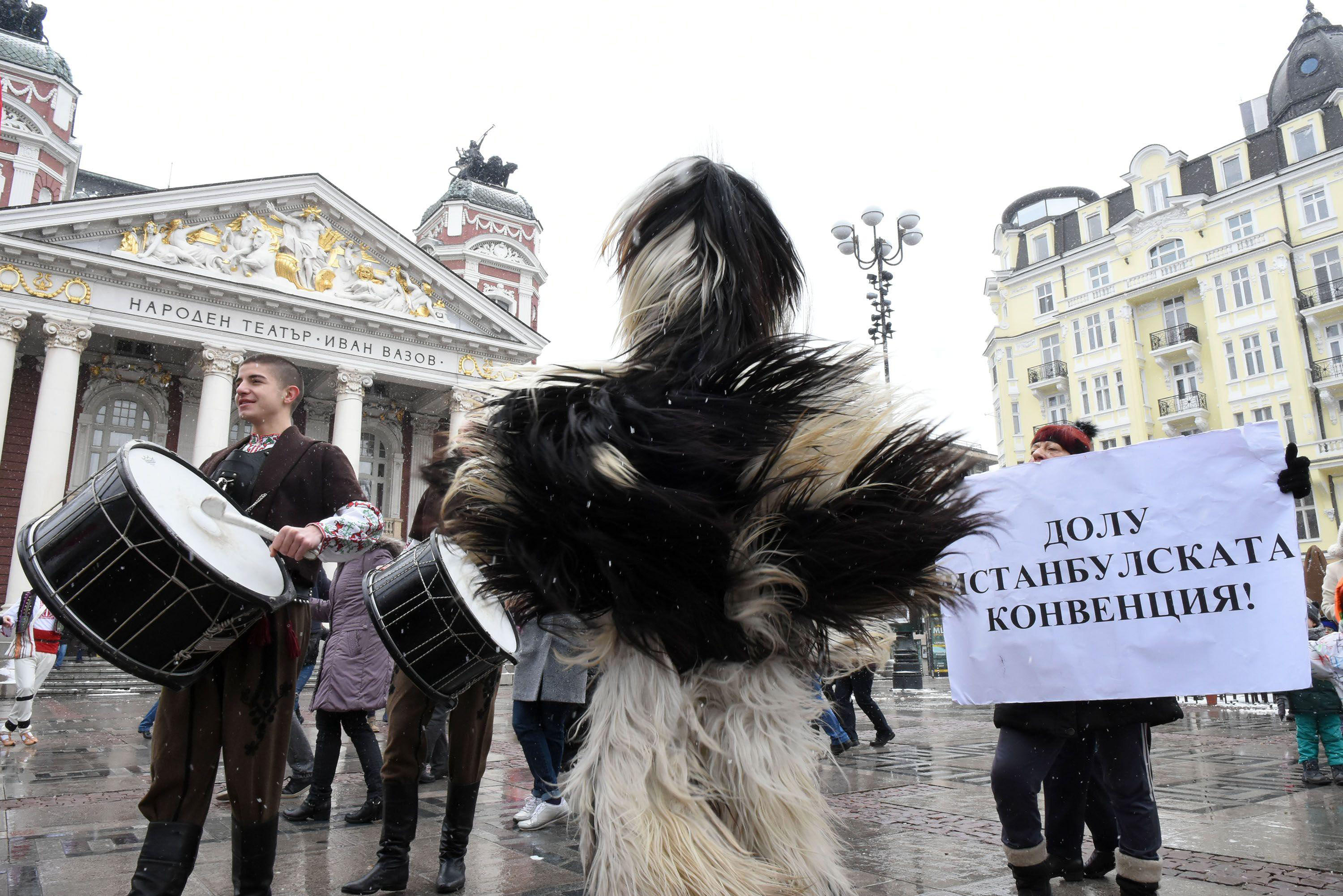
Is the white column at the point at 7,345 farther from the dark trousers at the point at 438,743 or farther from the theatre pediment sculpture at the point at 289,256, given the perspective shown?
the dark trousers at the point at 438,743

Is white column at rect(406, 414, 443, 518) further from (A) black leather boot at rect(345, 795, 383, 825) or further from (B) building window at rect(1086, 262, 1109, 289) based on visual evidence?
(B) building window at rect(1086, 262, 1109, 289)

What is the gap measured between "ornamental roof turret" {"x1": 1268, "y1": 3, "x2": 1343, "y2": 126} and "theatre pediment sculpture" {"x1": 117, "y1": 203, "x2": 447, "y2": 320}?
35025 mm

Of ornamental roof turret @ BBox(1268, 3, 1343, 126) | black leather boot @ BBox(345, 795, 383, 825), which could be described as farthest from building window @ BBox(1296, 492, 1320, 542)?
black leather boot @ BBox(345, 795, 383, 825)

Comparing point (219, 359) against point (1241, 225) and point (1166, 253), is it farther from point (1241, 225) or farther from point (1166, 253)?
point (1241, 225)

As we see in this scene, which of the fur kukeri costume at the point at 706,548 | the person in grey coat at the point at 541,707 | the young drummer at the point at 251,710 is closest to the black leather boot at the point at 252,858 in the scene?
the young drummer at the point at 251,710

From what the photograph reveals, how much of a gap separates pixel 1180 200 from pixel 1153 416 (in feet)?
30.1

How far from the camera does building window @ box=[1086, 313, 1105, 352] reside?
37934 millimetres

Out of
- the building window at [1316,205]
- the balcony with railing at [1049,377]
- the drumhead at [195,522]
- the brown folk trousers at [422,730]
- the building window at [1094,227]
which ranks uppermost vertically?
the building window at [1094,227]

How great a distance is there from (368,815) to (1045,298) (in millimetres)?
42511

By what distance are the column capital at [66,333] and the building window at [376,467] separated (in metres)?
8.36

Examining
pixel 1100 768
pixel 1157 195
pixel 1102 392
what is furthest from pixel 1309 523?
pixel 1100 768

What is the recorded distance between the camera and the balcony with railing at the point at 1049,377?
129 feet

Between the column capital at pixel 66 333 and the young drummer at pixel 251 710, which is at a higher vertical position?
the column capital at pixel 66 333

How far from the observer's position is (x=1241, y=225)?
34.3 m
